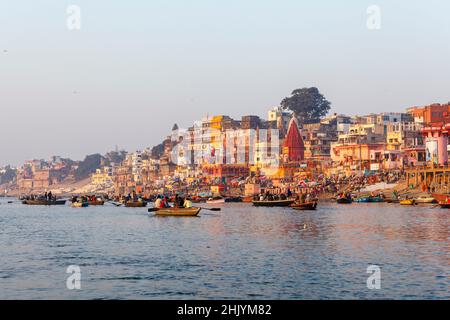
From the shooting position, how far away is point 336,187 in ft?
406


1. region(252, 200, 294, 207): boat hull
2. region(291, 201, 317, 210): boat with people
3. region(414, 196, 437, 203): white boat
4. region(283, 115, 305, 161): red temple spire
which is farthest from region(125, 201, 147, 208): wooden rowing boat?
region(283, 115, 305, 161): red temple spire

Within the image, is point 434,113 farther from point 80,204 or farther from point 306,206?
point 80,204

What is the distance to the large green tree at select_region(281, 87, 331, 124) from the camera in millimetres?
191875

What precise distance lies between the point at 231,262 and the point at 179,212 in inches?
1267

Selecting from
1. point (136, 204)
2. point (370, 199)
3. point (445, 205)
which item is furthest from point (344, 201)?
point (136, 204)

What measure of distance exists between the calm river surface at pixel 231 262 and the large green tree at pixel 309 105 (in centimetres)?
14119

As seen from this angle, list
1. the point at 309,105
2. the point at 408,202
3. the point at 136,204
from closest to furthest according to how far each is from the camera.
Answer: the point at 408,202, the point at 136,204, the point at 309,105

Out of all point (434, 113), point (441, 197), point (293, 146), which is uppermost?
point (434, 113)

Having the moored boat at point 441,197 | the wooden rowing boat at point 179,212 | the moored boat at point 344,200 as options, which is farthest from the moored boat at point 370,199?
the wooden rowing boat at point 179,212

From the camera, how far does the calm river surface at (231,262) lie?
2359 centimetres

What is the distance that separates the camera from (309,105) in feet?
628

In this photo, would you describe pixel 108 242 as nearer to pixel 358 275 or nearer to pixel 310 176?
pixel 358 275
